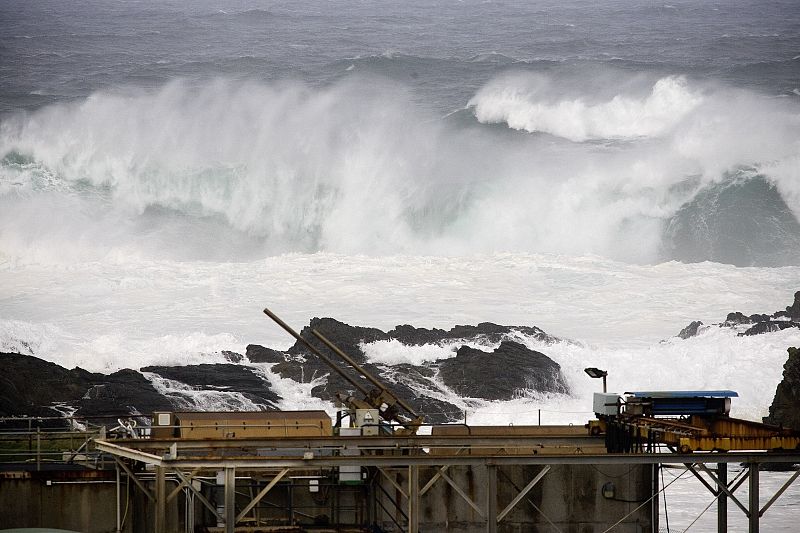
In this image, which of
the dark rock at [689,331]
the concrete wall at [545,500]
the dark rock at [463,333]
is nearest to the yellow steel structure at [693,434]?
the concrete wall at [545,500]

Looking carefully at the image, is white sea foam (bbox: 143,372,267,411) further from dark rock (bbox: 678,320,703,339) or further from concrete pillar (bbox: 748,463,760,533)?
concrete pillar (bbox: 748,463,760,533)

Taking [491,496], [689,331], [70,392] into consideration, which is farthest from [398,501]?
[689,331]

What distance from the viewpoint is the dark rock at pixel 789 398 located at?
68062 mm

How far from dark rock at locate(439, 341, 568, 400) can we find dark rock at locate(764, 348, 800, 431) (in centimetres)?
1161

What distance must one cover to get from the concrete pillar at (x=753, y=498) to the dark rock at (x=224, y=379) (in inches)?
1629

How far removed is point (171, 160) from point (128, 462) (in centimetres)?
6645

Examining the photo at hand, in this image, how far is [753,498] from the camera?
3144 centimetres

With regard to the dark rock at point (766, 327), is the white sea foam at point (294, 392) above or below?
below

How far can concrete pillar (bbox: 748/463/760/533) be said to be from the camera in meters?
31.4

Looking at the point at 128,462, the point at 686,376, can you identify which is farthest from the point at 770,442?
the point at 686,376

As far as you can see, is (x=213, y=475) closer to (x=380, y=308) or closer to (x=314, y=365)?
(x=314, y=365)

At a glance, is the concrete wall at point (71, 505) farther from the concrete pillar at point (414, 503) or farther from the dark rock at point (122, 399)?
the dark rock at point (122, 399)

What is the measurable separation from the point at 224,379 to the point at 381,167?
2937 cm

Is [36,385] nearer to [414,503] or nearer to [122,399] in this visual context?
[122,399]
